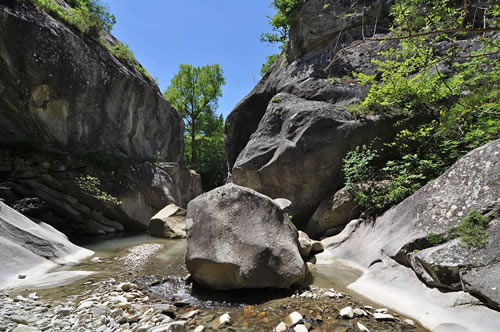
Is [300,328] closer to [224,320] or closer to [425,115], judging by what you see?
[224,320]

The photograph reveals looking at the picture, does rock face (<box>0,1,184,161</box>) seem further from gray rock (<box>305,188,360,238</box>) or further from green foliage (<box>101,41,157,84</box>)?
gray rock (<box>305,188,360,238</box>)

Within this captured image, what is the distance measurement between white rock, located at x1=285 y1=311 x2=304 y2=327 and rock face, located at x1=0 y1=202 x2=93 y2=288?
4.54 metres

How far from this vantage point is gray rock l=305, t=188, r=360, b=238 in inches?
275

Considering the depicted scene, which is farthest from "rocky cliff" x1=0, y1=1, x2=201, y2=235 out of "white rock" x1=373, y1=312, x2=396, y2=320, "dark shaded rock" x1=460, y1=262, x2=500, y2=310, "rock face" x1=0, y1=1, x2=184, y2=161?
"dark shaded rock" x1=460, y1=262, x2=500, y2=310

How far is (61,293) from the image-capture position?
3961 millimetres

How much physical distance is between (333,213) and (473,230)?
3.81 meters

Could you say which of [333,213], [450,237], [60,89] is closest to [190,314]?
[450,237]

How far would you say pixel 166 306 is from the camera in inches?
142

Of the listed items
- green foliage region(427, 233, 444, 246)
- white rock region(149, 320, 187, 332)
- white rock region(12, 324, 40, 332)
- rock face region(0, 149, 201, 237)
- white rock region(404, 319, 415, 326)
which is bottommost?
white rock region(404, 319, 415, 326)

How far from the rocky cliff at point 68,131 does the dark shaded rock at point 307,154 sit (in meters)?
6.35

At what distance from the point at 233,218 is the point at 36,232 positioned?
5.07 metres

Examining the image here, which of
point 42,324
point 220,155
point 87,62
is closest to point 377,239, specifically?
point 42,324

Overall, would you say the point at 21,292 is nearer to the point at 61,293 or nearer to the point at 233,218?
the point at 61,293

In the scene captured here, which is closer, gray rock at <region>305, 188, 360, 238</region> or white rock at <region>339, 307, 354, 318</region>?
white rock at <region>339, 307, 354, 318</region>
